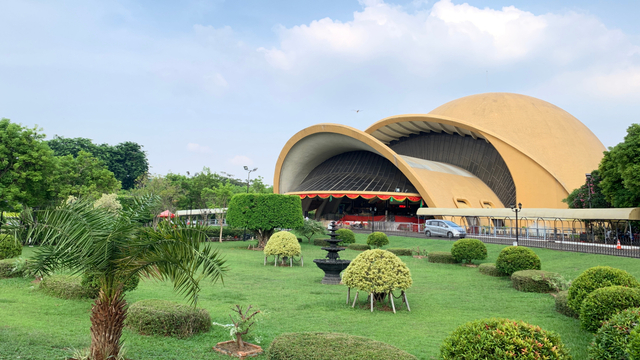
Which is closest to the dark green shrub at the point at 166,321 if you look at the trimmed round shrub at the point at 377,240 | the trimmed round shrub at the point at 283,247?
the trimmed round shrub at the point at 283,247

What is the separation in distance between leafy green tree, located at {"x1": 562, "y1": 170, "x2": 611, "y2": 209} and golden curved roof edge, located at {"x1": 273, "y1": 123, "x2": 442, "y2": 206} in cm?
986

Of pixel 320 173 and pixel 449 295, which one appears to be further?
pixel 320 173

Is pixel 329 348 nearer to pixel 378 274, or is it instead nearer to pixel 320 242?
pixel 378 274

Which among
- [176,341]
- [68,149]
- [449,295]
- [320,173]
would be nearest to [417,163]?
[320,173]

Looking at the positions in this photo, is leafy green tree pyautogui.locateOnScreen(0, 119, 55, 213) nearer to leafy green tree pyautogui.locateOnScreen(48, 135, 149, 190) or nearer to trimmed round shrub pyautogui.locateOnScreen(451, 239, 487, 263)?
trimmed round shrub pyautogui.locateOnScreen(451, 239, 487, 263)

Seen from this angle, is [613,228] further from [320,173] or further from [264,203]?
[320,173]

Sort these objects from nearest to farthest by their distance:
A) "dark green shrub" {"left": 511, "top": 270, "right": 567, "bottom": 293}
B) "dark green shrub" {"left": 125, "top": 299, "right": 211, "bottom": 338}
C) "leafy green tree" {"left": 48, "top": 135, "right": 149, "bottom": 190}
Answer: "dark green shrub" {"left": 125, "top": 299, "right": 211, "bottom": 338}
"dark green shrub" {"left": 511, "top": 270, "right": 567, "bottom": 293}
"leafy green tree" {"left": 48, "top": 135, "right": 149, "bottom": 190}

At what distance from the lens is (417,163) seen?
3641 cm

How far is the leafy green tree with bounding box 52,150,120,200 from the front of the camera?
1156 inches

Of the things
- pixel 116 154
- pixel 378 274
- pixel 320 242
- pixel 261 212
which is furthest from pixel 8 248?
pixel 116 154

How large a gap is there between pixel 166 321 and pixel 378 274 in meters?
4.45

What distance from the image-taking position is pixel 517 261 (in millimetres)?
13477

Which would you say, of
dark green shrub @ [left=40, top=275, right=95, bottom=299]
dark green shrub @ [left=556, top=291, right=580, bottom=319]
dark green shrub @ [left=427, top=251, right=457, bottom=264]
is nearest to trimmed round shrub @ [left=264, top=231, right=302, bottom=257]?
dark green shrub @ [left=427, top=251, right=457, bottom=264]

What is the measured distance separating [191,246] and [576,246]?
20526mm
